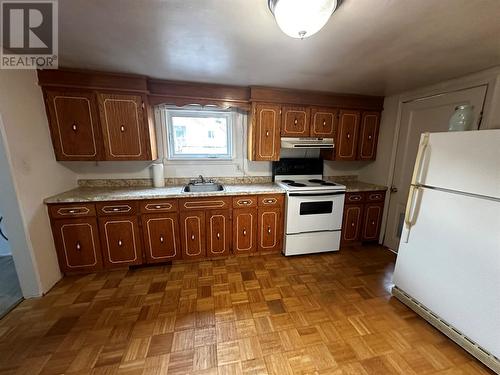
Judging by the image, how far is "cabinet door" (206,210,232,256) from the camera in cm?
247

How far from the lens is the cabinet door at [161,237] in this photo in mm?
2322

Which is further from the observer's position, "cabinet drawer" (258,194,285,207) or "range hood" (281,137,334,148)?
"range hood" (281,137,334,148)

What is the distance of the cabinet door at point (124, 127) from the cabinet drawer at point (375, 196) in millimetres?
3024

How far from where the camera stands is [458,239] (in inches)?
58.7

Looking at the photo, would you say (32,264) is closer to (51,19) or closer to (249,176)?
(51,19)

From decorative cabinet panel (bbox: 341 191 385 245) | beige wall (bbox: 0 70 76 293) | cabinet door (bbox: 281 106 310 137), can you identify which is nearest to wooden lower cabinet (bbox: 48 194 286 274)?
beige wall (bbox: 0 70 76 293)

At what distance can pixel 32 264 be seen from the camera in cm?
184

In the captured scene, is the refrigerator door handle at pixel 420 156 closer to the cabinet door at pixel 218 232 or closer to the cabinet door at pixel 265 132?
the cabinet door at pixel 265 132

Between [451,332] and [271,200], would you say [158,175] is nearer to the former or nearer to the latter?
[271,200]

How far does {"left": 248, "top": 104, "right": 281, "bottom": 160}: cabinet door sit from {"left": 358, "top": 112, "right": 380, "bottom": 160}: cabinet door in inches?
50.8

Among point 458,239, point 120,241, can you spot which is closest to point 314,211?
point 458,239

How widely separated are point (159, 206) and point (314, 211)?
76.1 inches

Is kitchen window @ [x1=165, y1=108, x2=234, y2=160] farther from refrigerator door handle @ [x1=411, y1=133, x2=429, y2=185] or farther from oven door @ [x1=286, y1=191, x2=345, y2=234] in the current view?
refrigerator door handle @ [x1=411, y1=133, x2=429, y2=185]

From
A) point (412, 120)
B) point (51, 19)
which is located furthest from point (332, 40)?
point (412, 120)
